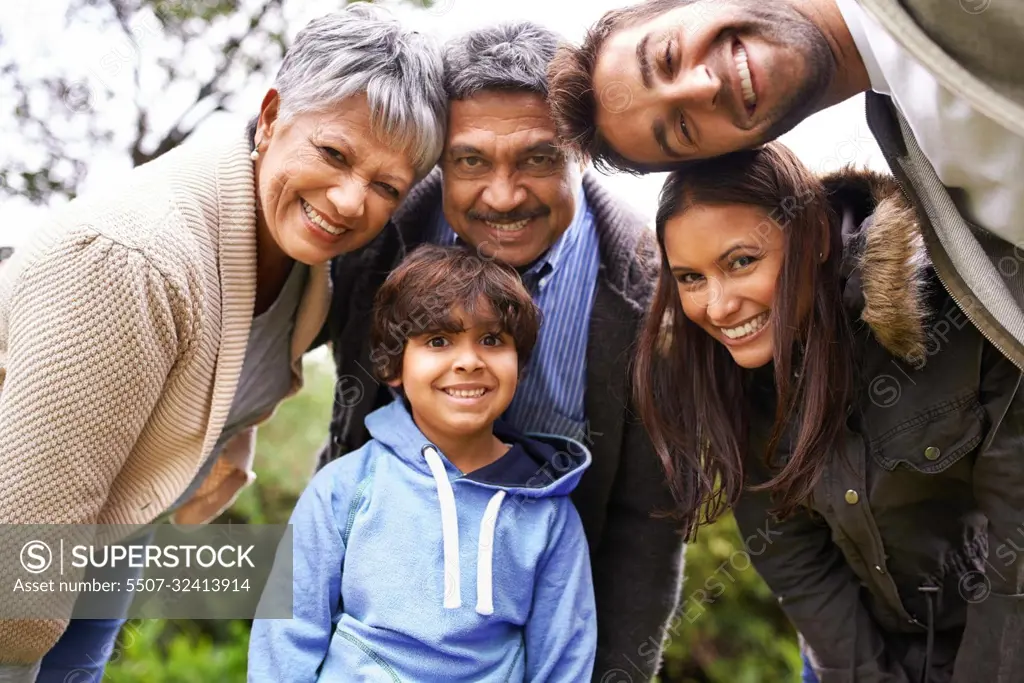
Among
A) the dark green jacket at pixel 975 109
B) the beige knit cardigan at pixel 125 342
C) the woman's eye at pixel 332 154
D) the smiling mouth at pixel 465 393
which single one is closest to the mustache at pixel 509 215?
the woman's eye at pixel 332 154

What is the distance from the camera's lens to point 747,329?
218cm

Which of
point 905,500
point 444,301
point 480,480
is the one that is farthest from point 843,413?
point 444,301

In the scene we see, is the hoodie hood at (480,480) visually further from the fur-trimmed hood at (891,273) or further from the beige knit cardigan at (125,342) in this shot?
the fur-trimmed hood at (891,273)

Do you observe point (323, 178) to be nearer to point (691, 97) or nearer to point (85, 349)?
point (85, 349)

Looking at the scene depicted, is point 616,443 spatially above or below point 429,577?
above

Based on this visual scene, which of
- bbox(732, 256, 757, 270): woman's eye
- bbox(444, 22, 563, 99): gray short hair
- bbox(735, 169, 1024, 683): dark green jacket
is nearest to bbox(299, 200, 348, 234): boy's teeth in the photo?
bbox(444, 22, 563, 99): gray short hair

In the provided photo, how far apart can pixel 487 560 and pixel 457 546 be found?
8 cm

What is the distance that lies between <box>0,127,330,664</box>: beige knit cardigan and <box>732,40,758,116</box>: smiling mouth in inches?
47.5

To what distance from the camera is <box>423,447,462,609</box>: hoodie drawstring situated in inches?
84.1

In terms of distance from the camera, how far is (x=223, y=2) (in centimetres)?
310

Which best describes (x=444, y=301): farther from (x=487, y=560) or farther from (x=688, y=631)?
(x=688, y=631)

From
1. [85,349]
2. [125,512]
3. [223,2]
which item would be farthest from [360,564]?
[223,2]

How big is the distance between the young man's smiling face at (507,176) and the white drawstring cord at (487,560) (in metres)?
0.65

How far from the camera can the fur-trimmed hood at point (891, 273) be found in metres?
1.98
